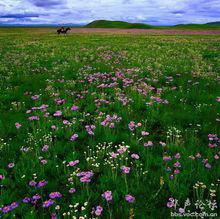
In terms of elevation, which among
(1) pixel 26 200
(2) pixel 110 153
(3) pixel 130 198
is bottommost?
(1) pixel 26 200

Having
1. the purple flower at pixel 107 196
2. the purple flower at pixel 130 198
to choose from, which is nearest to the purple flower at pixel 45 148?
the purple flower at pixel 107 196

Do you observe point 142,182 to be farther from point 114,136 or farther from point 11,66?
point 11,66

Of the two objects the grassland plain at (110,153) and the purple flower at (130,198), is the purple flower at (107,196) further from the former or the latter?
the purple flower at (130,198)

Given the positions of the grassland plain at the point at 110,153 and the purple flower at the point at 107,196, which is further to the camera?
the grassland plain at the point at 110,153

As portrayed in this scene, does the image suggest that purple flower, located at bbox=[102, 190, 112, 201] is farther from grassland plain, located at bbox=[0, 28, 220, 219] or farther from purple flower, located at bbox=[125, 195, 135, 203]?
purple flower, located at bbox=[125, 195, 135, 203]

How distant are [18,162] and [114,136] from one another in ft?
7.33

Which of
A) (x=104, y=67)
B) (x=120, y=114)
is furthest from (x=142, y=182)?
(x=104, y=67)

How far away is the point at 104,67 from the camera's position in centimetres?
1492

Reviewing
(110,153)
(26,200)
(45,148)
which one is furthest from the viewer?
(45,148)

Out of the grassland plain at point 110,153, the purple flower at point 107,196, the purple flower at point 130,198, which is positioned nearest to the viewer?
the purple flower at point 107,196

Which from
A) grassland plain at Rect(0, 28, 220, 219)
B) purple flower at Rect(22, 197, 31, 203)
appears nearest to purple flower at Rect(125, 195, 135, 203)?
grassland plain at Rect(0, 28, 220, 219)

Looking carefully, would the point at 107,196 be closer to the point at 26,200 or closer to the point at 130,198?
the point at 130,198

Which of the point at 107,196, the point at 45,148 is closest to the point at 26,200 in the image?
the point at 107,196

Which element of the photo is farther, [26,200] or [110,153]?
[110,153]
